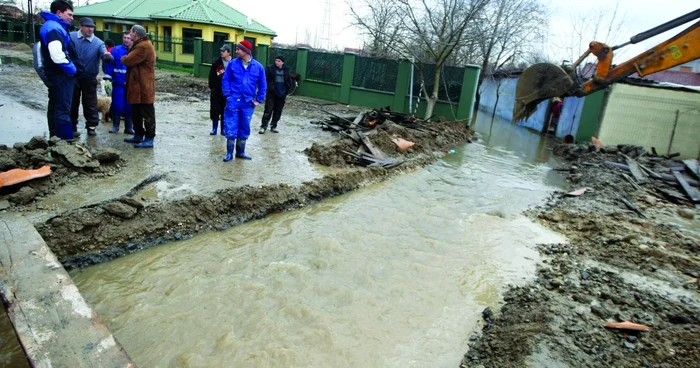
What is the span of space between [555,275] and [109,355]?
4243mm

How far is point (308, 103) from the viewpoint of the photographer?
1661 cm

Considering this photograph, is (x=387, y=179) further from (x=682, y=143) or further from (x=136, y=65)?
(x=682, y=143)

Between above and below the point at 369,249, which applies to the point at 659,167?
above

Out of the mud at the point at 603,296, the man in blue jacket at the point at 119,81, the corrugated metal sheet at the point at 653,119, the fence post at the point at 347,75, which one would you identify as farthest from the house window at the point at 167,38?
the mud at the point at 603,296

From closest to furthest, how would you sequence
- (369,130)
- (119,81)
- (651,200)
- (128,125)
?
1. (119,81)
2. (128,125)
3. (651,200)
4. (369,130)

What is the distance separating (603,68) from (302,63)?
13.3 m

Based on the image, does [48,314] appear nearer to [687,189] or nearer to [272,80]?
[272,80]

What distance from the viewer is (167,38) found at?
27391 millimetres

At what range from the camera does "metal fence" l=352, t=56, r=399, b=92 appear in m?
15.9

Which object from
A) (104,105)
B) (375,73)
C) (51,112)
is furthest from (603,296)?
(375,73)

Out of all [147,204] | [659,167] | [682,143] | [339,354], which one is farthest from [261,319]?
[682,143]

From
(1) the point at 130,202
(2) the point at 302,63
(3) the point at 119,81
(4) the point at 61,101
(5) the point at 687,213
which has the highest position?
(2) the point at 302,63

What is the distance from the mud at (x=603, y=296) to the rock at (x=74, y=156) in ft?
16.2

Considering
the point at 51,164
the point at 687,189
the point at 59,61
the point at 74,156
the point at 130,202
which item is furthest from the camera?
the point at 687,189
